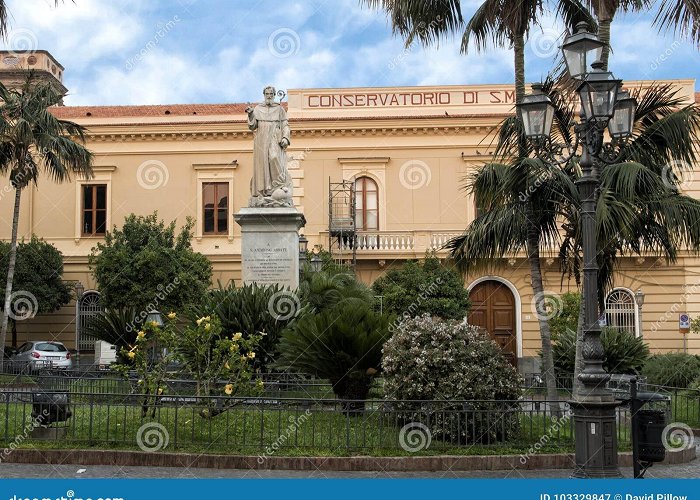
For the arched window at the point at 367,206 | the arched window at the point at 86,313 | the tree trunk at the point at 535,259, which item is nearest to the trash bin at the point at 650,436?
the tree trunk at the point at 535,259

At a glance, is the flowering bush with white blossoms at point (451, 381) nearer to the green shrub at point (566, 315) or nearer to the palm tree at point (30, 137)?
the palm tree at point (30, 137)

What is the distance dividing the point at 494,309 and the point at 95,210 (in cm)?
1557

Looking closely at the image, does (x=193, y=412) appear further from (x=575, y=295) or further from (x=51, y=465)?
(x=575, y=295)

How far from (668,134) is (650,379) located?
8732mm

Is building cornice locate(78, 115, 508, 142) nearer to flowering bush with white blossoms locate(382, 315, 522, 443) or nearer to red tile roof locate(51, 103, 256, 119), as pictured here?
red tile roof locate(51, 103, 256, 119)

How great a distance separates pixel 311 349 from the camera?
13.1 m

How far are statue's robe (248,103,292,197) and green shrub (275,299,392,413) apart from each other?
5.52m

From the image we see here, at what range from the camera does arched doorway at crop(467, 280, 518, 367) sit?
32.5 m

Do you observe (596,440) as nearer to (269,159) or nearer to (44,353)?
(269,159)

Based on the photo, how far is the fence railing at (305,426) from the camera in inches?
426

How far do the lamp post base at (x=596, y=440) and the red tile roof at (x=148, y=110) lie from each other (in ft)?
91.2

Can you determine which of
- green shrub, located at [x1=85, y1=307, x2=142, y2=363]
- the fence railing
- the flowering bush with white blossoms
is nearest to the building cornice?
green shrub, located at [x1=85, y1=307, x2=142, y2=363]

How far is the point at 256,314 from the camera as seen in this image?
16188 mm

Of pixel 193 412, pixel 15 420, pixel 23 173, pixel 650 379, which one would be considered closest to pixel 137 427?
pixel 193 412
